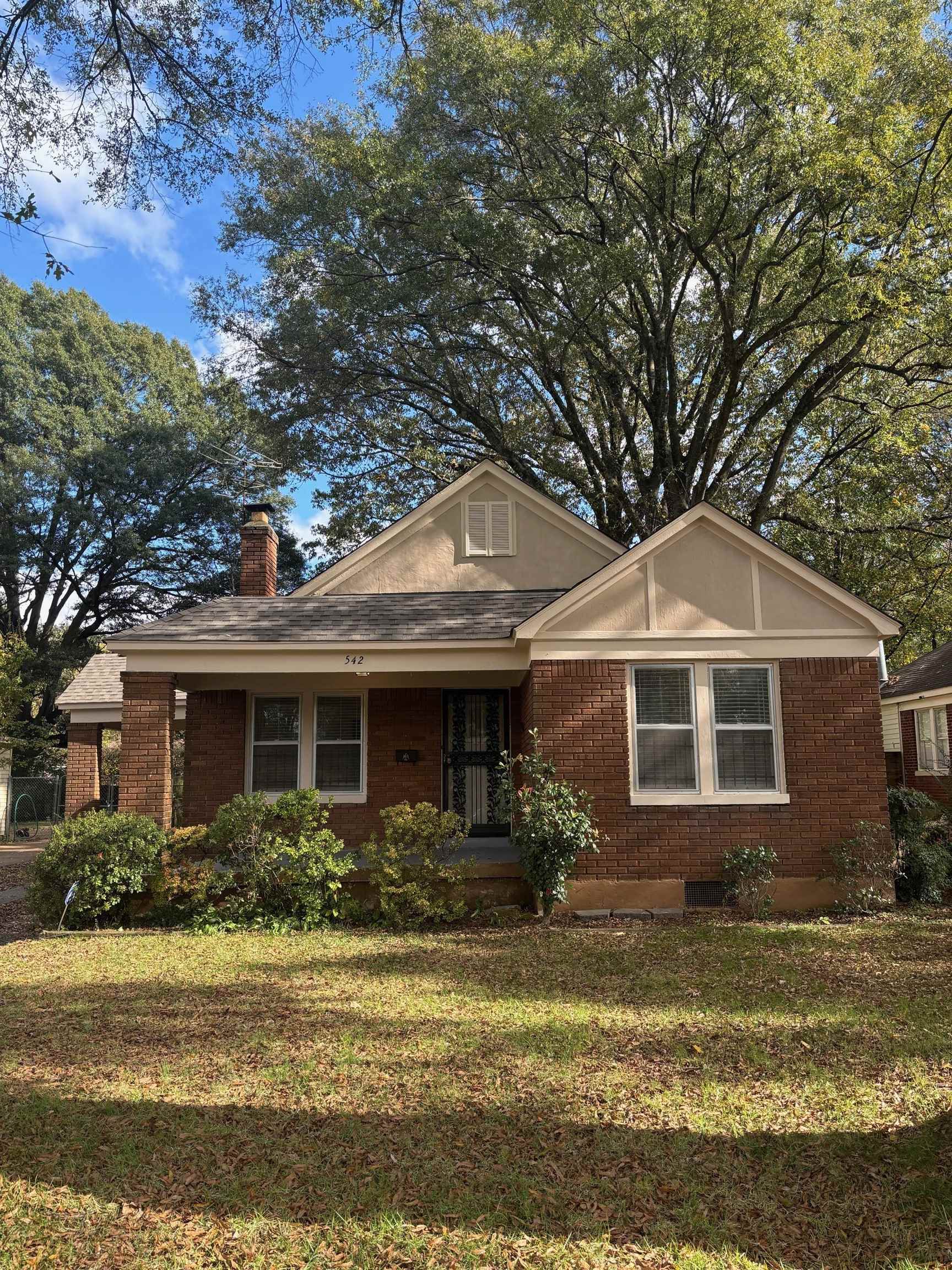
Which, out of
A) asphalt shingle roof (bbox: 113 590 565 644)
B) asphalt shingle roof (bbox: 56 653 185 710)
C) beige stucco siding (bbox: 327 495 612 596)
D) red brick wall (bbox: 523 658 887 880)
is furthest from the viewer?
asphalt shingle roof (bbox: 56 653 185 710)

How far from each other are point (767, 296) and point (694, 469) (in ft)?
13.0

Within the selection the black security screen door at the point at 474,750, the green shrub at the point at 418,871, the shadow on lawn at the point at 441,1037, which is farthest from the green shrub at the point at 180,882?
the black security screen door at the point at 474,750

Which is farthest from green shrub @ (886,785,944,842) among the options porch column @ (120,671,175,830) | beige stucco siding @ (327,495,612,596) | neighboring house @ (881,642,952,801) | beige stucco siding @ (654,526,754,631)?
porch column @ (120,671,175,830)

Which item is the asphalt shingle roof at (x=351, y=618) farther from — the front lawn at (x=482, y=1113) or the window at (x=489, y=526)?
the front lawn at (x=482, y=1113)

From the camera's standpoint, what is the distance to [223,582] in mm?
36562

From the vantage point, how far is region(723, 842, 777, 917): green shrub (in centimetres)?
1009

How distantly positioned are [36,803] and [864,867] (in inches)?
1088

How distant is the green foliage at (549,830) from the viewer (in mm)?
9891

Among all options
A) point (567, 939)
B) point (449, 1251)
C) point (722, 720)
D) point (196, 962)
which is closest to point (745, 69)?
point (722, 720)

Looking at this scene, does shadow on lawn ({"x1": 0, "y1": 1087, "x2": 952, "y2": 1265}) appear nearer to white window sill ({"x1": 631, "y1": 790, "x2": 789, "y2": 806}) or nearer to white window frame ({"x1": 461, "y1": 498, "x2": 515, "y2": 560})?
white window sill ({"x1": 631, "y1": 790, "x2": 789, "y2": 806})

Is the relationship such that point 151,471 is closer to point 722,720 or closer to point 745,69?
point 745,69

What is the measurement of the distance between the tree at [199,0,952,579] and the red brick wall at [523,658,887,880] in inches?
285

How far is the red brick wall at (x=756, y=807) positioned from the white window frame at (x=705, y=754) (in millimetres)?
79

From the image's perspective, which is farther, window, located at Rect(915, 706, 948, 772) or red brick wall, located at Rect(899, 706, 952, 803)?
window, located at Rect(915, 706, 948, 772)
